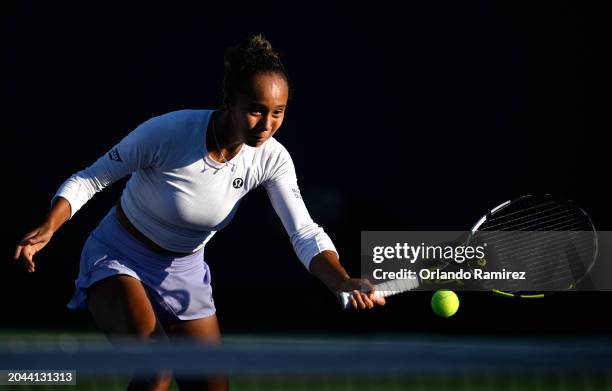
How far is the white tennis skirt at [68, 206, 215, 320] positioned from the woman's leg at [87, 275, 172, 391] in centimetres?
5

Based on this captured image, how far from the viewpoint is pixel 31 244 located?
3.29m

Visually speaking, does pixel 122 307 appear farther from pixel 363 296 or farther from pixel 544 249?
pixel 544 249

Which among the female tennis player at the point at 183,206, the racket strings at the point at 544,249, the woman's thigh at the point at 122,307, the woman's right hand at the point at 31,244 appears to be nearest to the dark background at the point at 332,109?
the racket strings at the point at 544,249

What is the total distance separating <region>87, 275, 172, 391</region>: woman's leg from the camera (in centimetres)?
348

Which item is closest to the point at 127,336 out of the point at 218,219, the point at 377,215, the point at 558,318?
the point at 218,219

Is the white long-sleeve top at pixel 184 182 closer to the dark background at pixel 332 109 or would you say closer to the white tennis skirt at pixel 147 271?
the white tennis skirt at pixel 147 271

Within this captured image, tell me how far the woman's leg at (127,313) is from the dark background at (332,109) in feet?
15.2

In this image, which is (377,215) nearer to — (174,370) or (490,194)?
(490,194)

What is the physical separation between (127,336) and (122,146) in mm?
661

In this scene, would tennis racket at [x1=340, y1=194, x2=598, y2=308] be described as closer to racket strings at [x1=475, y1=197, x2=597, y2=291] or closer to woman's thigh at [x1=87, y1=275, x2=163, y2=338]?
racket strings at [x1=475, y1=197, x2=597, y2=291]

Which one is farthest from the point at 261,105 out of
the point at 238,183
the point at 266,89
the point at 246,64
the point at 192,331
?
the point at 192,331

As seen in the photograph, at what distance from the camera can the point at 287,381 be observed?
5.34 meters

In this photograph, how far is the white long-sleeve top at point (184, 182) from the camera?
3652mm

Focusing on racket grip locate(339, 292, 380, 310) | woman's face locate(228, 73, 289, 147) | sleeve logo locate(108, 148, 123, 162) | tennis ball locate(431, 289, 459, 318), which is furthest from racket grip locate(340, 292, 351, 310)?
tennis ball locate(431, 289, 459, 318)
